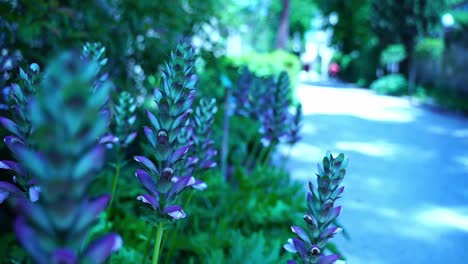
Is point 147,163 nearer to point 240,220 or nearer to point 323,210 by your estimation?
point 323,210

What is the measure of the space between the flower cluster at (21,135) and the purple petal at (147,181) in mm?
235

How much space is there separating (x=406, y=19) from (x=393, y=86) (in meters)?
4.26

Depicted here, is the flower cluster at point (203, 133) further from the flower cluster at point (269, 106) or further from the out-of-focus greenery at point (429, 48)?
the out-of-focus greenery at point (429, 48)

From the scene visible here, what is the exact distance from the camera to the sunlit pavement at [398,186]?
393 cm

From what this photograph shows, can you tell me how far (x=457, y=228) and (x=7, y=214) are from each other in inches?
146

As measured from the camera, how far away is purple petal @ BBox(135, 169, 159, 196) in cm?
111

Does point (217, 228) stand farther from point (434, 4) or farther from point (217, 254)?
point (434, 4)

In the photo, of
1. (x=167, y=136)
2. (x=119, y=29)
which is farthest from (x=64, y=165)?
(x=119, y=29)

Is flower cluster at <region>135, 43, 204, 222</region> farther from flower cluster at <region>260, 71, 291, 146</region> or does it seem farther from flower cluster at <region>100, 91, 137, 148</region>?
flower cluster at <region>260, 71, 291, 146</region>

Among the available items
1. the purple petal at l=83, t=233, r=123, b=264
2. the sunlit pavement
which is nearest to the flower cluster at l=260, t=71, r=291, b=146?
the sunlit pavement

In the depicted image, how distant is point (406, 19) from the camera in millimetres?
26422

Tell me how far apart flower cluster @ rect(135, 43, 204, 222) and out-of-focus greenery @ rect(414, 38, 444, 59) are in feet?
80.4

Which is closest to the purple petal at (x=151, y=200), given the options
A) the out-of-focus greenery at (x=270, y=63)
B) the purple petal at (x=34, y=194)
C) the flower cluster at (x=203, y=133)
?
the purple petal at (x=34, y=194)

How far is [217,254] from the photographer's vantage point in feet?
6.97
